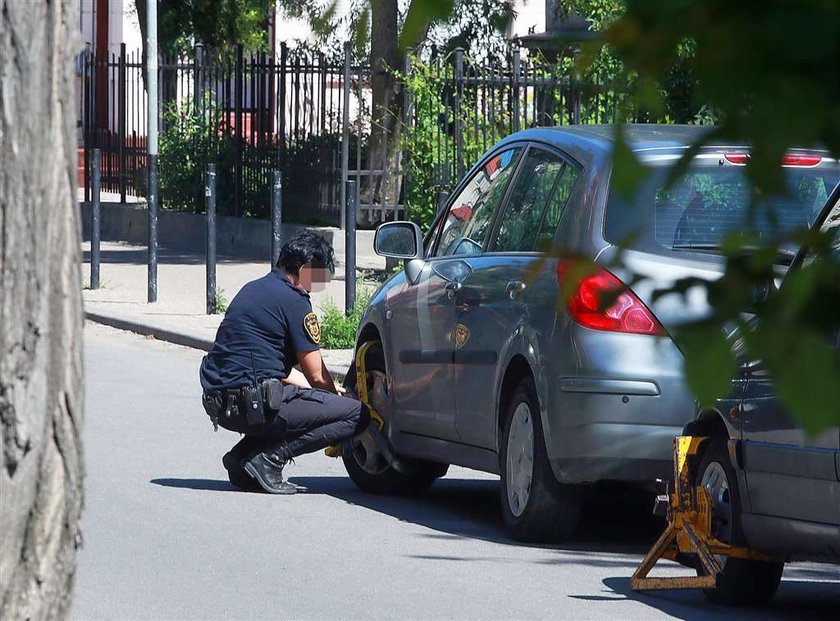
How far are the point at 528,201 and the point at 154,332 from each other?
8740 millimetres

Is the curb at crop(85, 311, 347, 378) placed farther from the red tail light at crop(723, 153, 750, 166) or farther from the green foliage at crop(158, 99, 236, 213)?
the red tail light at crop(723, 153, 750, 166)

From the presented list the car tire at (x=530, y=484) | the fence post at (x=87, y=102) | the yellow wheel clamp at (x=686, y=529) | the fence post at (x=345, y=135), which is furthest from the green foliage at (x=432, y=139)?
the yellow wheel clamp at (x=686, y=529)

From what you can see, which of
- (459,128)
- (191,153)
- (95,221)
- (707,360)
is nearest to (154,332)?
(95,221)

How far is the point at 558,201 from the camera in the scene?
6742mm

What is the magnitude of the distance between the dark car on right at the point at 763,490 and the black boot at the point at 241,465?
2.84 m

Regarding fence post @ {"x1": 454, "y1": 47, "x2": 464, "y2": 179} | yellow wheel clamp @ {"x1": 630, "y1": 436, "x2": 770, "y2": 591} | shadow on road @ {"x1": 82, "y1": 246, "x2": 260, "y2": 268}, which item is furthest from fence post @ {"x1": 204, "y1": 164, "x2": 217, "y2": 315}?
yellow wheel clamp @ {"x1": 630, "y1": 436, "x2": 770, "y2": 591}

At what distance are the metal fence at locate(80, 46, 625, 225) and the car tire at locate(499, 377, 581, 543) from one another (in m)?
9.81

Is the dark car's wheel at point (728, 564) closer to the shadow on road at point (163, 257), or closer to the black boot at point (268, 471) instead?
the black boot at point (268, 471)

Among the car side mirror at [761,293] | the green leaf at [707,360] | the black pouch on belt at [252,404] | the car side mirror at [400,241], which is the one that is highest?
the car side mirror at [761,293]

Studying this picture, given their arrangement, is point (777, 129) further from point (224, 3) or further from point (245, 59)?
point (224, 3)

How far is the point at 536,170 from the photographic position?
23.3 feet

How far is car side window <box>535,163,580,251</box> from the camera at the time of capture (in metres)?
6.65

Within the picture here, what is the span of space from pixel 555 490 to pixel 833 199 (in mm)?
1854

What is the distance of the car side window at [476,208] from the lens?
7367mm
